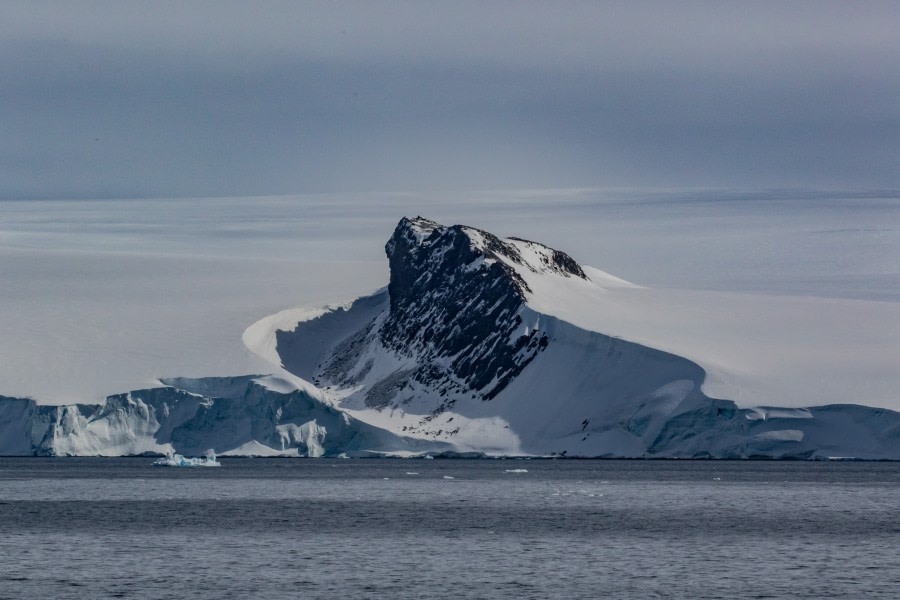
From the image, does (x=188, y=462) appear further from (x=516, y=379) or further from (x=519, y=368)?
(x=519, y=368)

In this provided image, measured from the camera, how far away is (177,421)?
388 feet

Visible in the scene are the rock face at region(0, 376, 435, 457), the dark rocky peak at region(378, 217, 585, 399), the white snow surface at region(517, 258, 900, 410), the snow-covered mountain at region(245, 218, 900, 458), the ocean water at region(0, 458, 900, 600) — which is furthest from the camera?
the dark rocky peak at region(378, 217, 585, 399)

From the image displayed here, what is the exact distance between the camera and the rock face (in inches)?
4555

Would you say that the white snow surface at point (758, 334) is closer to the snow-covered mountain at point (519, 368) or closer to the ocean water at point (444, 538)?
the snow-covered mountain at point (519, 368)

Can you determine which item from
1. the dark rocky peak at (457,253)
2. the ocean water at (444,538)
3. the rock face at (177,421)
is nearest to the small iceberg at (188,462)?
the rock face at (177,421)

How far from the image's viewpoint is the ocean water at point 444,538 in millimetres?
39125

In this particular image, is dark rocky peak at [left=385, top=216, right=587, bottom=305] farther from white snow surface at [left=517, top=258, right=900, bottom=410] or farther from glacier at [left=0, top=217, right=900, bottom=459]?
white snow surface at [left=517, top=258, right=900, bottom=410]

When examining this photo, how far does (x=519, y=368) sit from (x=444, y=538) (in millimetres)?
89012

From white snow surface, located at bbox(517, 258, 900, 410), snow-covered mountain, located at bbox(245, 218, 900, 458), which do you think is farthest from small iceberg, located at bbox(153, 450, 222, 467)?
white snow surface, located at bbox(517, 258, 900, 410)

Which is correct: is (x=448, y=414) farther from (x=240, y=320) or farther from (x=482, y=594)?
(x=482, y=594)

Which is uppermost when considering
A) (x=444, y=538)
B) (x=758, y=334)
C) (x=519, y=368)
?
(x=758, y=334)

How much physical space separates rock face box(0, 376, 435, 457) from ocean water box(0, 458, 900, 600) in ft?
80.7

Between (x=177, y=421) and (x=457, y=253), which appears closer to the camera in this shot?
(x=177, y=421)

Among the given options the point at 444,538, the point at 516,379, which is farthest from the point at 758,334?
the point at 444,538
